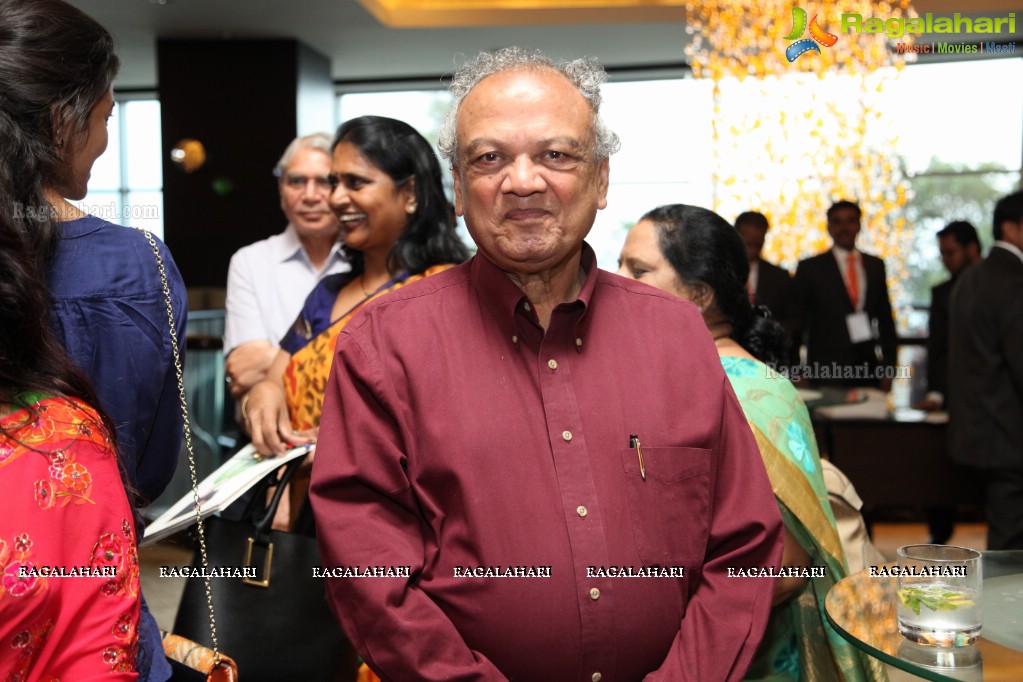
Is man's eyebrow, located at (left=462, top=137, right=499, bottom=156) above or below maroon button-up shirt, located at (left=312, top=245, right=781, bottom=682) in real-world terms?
above

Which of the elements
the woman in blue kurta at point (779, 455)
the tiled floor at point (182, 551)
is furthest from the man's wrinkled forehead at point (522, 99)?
the tiled floor at point (182, 551)

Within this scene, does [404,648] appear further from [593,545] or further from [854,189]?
[854,189]

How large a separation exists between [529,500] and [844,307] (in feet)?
18.4

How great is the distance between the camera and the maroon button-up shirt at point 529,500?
1447 millimetres

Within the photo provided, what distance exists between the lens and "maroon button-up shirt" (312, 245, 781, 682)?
145 cm

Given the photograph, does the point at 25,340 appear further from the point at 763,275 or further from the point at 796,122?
the point at 796,122

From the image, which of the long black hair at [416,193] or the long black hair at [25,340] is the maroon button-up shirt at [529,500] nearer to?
the long black hair at [25,340]

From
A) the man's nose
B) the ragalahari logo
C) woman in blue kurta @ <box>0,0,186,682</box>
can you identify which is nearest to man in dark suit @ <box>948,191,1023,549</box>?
the ragalahari logo

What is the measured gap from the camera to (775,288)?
22.5 feet

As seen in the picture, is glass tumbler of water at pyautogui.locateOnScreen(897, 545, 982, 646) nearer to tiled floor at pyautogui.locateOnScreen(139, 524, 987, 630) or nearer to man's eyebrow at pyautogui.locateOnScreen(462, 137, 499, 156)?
man's eyebrow at pyautogui.locateOnScreen(462, 137, 499, 156)

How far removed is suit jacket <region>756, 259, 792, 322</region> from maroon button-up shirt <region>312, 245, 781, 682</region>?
542 centimetres

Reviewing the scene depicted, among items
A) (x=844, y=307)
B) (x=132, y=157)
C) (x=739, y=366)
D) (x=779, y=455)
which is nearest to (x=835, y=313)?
(x=844, y=307)

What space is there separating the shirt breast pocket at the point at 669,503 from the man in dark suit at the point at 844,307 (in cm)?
520

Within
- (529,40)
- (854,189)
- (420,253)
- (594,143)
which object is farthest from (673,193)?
(594,143)
